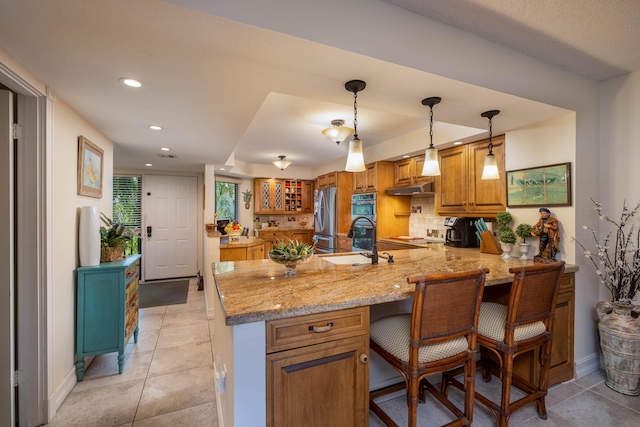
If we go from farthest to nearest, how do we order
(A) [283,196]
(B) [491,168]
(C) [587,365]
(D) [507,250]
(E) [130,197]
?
(A) [283,196], (E) [130,197], (D) [507,250], (C) [587,365], (B) [491,168]

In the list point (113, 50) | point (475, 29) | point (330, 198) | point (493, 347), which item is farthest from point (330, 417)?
point (330, 198)

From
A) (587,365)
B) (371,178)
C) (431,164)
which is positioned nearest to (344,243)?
(371,178)

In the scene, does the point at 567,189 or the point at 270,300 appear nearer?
the point at 270,300

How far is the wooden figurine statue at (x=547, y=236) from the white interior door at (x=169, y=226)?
209 inches

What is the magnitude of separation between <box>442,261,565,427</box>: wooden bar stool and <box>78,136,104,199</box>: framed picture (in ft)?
10.0

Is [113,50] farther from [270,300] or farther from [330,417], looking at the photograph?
[330,417]

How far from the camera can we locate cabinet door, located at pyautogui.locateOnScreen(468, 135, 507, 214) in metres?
2.72

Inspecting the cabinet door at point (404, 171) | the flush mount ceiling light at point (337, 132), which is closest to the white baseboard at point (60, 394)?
the flush mount ceiling light at point (337, 132)

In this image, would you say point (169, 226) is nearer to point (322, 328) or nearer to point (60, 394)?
point (60, 394)

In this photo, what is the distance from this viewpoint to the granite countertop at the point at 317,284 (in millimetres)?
1199

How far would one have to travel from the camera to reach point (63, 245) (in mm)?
1996

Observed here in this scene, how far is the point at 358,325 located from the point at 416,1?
1582mm

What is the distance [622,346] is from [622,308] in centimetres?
26

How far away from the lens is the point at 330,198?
5152 millimetres
